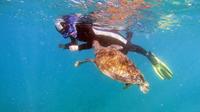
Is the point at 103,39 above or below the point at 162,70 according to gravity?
above

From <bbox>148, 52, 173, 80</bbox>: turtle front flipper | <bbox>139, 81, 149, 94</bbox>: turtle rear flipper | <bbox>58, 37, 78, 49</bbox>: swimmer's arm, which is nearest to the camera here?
<bbox>139, 81, 149, 94</bbox>: turtle rear flipper

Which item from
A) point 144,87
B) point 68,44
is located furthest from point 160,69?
point 144,87

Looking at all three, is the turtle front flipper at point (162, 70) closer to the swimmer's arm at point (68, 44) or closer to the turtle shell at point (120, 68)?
the swimmer's arm at point (68, 44)

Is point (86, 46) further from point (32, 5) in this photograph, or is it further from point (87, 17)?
point (32, 5)

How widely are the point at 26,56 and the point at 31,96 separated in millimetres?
94673

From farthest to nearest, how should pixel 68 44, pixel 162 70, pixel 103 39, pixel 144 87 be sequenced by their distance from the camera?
pixel 103 39
pixel 162 70
pixel 68 44
pixel 144 87

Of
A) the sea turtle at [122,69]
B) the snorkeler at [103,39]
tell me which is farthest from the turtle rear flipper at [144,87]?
the snorkeler at [103,39]

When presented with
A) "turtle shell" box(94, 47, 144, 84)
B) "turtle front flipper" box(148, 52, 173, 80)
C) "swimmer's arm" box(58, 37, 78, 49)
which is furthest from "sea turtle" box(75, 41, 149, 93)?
"turtle front flipper" box(148, 52, 173, 80)

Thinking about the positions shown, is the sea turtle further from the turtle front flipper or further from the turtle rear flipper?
the turtle front flipper

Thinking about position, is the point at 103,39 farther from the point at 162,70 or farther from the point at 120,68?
the point at 120,68

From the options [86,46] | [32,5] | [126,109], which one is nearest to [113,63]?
[86,46]

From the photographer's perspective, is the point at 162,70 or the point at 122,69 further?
the point at 162,70

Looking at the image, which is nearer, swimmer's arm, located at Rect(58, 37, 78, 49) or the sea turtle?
the sea turtle

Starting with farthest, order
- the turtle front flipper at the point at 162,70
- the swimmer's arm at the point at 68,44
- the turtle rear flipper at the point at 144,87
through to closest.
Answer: the turtle front flipper at the point at 162,70 → the swimmer's arm at the point at 68,44 → the turtle rear flipper at the point at 144,87
